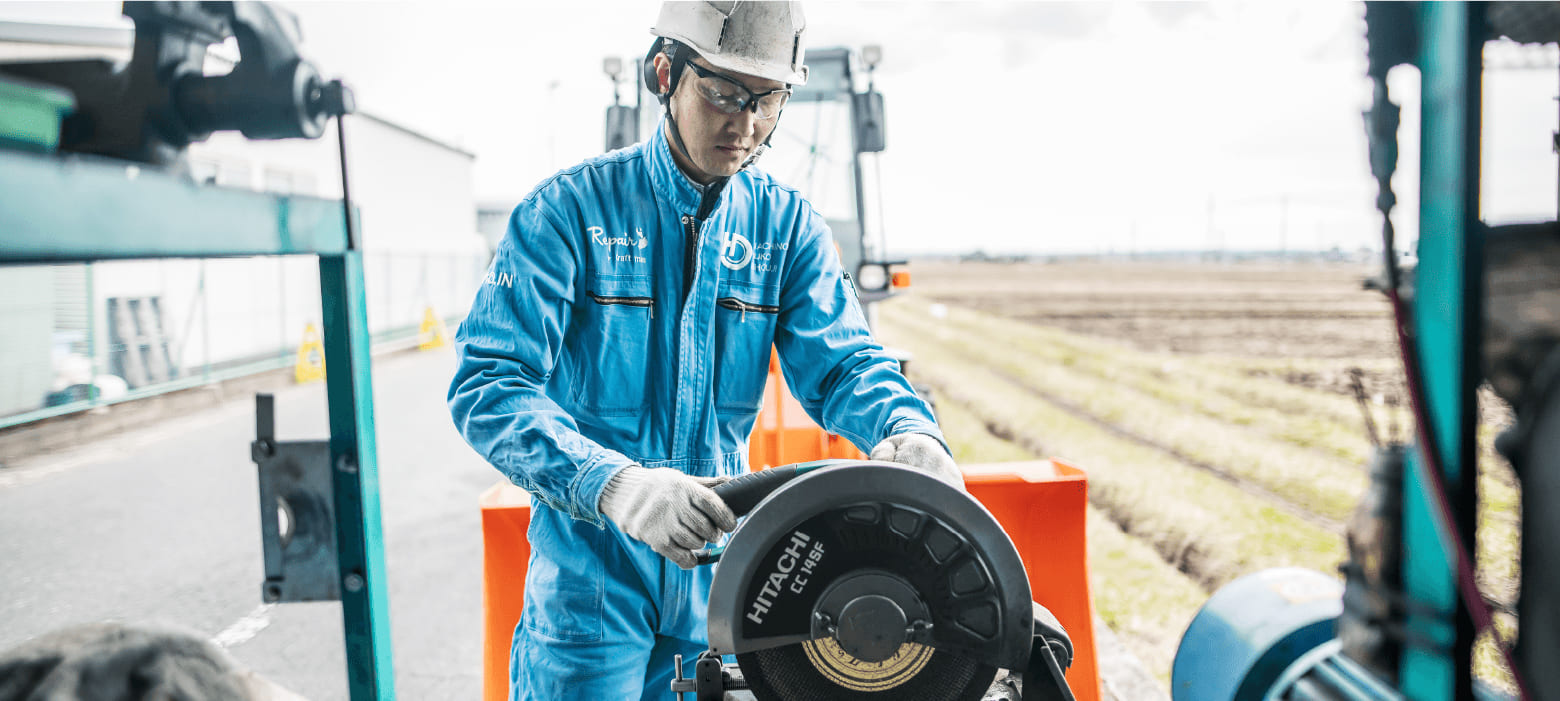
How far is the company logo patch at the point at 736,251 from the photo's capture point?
2.08m

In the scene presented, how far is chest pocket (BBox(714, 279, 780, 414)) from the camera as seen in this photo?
6.86 ft

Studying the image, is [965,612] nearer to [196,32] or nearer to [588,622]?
[588,622]

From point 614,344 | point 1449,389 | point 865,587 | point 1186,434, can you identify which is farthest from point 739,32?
point 1186,434

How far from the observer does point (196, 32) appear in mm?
1217

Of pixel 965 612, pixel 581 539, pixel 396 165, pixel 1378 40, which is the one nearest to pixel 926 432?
pixel 965 612

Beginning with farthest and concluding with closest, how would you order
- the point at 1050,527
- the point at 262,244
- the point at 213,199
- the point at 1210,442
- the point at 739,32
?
the point at 1210,442 → the point at 1050,527 → the point at 739,32 → the point at 262,244 → the point at 213,199

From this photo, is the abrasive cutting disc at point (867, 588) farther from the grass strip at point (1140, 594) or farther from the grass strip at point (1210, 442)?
the grass strip at point (1210, 442)

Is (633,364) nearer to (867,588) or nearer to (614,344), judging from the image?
(614,344)

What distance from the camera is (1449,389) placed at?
1.28 m

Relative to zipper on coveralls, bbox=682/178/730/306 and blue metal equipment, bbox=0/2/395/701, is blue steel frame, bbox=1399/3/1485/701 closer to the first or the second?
zipper on coveralls, bbox=682/178/730/306

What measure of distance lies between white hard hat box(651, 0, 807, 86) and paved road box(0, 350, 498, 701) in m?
3.01

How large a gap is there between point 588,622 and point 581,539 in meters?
0.17

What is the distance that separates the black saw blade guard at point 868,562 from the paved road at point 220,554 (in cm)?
291

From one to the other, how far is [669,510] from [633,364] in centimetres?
51
